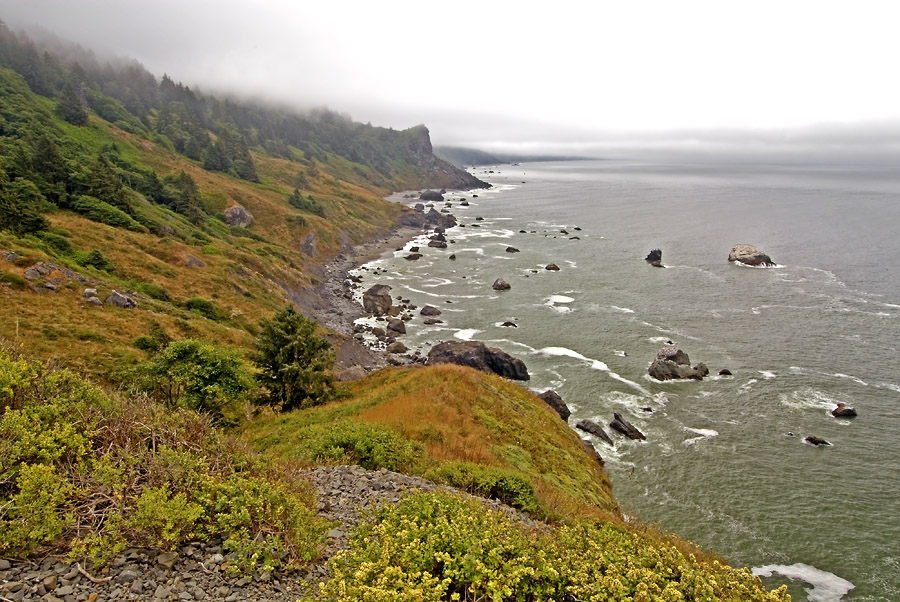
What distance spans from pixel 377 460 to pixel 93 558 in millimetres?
10232

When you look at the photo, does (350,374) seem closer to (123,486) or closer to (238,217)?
(123,486)

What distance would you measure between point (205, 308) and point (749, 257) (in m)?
109

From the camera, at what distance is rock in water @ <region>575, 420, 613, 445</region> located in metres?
42.1

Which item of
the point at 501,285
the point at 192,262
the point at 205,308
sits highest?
the point at 192,262

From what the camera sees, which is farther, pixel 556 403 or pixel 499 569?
pixel 556 403

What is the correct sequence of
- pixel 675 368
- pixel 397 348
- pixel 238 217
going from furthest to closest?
pixel 238 217 → pixel 397 348 → pixel 675 368

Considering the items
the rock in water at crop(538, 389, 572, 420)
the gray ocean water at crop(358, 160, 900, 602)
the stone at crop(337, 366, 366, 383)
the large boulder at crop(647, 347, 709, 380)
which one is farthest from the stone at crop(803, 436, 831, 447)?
the stone at crop(337, 366, 366, 383)

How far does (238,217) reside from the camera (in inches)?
4156

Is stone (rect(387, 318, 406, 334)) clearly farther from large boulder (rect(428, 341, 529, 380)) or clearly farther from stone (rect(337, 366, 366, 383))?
stone (rect(337, 366, 366, 383))

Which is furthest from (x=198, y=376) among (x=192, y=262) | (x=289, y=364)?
(x=192, y=262)

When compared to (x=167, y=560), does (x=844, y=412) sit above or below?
below

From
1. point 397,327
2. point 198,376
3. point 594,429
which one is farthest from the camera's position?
point 397,327

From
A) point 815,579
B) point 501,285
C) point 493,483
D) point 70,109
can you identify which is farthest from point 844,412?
point 70,109

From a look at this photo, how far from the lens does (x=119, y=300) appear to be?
44.2m
